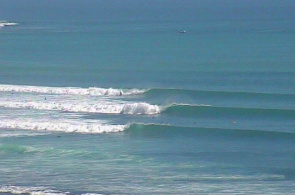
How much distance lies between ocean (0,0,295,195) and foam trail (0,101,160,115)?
53 mm

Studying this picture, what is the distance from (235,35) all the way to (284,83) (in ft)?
148

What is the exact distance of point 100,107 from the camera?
156ft

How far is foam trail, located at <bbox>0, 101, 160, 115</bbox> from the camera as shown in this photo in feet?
154

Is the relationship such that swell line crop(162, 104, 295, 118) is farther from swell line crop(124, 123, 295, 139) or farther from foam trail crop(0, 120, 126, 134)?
foam trail crop(0, 120, 126, 134)

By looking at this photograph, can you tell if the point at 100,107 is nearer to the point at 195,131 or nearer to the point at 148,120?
the point at 148,120

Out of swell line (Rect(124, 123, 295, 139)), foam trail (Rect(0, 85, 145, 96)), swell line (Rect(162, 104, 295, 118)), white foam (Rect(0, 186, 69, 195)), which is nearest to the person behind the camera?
white foam (Rect(0, 186, 69, 195))

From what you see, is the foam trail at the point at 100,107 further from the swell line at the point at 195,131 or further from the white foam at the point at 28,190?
the white foam at the point at 28,190

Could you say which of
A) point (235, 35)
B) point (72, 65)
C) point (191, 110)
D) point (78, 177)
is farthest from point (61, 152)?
point (235, 35)

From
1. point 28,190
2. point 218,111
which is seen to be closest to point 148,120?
point 218,111

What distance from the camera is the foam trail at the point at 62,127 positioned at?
42.2 m

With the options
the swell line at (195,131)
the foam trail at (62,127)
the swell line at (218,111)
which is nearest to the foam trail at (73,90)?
the swell line at (218,111)

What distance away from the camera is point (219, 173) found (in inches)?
1331

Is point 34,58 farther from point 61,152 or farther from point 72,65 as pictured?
point 61,152

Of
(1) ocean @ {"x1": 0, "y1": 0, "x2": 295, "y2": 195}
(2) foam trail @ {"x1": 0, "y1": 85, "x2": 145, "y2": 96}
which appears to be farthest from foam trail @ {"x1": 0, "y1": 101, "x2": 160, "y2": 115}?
(2) foam trail @ {"x1": 0, "y1": 85, "x2": 145, "y2": 96}
